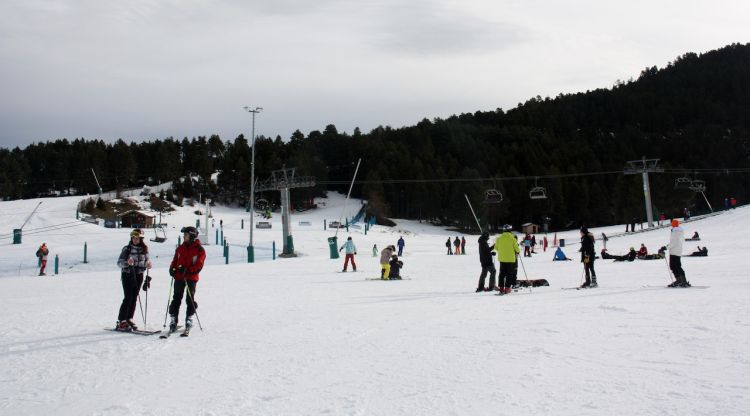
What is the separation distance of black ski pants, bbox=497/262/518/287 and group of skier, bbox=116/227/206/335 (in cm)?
688

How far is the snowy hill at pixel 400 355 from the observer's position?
5.00 meters

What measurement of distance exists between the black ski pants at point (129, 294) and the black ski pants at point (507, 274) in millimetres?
7585

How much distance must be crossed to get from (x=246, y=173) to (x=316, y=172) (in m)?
13.6

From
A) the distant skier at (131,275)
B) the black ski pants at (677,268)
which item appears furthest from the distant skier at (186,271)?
the black ski pants at (677,268)

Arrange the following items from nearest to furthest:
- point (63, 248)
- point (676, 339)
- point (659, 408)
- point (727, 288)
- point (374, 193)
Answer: point (659, 408)
point (676, 339)
point (727, 288)
point (63, 248)
point (374, 193)

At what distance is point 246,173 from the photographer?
100125mm

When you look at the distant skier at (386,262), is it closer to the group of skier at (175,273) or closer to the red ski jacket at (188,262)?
the group of skier at (175,273)

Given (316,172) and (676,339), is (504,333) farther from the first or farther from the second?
(316,172)

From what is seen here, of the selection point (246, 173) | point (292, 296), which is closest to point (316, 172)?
point (246, 173)

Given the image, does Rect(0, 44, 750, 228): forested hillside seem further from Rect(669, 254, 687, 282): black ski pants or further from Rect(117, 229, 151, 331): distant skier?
Rect(117, 229, 151, 331): distant skier

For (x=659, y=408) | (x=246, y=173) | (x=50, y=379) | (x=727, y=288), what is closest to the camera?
(x=659, y=408)

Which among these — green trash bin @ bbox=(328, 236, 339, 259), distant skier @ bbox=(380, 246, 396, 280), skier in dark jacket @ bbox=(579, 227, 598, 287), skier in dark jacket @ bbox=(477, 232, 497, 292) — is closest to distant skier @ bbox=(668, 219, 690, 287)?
skier in dark jacket @ bbox=(579, 227, 598, 287)

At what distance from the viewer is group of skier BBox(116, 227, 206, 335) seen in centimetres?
868

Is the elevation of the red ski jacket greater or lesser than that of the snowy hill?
greater
